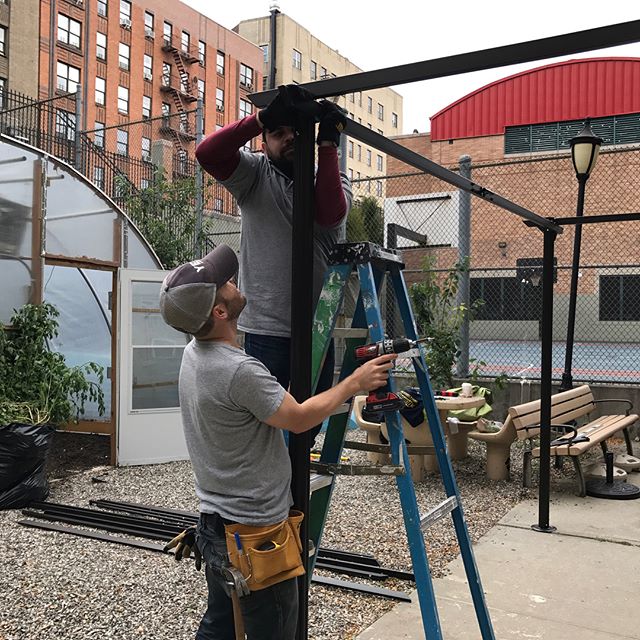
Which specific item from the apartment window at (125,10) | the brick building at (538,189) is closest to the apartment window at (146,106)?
the apartment window at (125,10)

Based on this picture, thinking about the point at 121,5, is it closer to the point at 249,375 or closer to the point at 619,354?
the point at 619,354


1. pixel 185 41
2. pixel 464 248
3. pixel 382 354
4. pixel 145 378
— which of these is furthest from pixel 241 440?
pixel 185 41

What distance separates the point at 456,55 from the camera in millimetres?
1926

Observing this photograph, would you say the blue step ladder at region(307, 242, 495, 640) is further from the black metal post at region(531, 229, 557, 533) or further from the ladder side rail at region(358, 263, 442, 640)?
the black metal post at region(531, 229, 557, 533)

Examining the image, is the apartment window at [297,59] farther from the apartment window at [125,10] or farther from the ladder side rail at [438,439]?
the ladder side rail at [438,439]

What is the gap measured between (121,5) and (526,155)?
24.6 m

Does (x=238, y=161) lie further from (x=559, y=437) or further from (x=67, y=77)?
(x=67, y=77)

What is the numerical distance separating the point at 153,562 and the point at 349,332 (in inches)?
104

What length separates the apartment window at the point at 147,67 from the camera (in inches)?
1535

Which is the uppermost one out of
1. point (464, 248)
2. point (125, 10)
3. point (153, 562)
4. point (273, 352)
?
point (125, 10)

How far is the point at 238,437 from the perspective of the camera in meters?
1.95

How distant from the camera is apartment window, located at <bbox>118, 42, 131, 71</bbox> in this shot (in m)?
37.3

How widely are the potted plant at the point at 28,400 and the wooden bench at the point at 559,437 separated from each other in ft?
12.5

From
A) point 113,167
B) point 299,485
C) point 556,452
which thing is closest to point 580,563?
point 556,452
